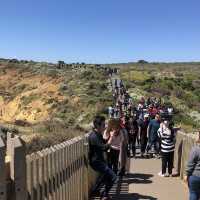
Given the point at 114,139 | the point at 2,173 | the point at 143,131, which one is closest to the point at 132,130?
the point at 143,131

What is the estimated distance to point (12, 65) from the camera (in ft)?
319

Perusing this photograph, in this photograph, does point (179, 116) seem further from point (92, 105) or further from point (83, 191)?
point (83, 191)

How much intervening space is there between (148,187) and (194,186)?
4.34 m

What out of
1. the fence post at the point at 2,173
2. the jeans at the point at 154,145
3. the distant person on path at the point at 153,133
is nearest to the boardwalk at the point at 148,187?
the distant person on path at the point at 153,133

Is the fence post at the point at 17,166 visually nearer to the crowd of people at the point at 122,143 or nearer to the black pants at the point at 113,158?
the crowd of people at the point at 122,143

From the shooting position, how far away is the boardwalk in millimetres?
11148

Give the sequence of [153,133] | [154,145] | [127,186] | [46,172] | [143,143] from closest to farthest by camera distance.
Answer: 1. [46,172]
2. [127,186]
3. [153,133]
4. [154,145]
5. [143,143]

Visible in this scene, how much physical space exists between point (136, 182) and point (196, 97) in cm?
5105

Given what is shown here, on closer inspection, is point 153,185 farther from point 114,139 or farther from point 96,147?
point 96,147

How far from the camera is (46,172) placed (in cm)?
600

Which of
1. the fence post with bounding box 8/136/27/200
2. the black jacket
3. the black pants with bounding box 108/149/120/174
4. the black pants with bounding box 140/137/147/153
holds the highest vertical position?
the fence post with bounding box 8/136/27/200

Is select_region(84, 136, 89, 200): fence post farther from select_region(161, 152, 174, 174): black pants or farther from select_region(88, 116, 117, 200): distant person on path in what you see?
select_region(161, 152, 174, 174): black pants

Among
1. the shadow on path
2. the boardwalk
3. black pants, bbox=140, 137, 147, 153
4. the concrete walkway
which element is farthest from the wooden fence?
black pants, bbox=140, 137, 147, 153

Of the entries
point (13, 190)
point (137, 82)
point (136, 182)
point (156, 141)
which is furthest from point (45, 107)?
point (13, 190)
